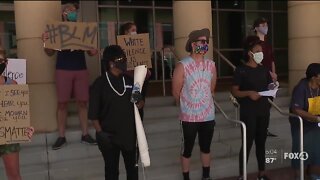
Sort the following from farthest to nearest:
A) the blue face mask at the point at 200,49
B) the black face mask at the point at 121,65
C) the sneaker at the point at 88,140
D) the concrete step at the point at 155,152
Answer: the sneaker at the point at 88,140, the concrete step at the point at 155,152, the blue face mask at the point at 200,49, the black face mask at the point at 121,65

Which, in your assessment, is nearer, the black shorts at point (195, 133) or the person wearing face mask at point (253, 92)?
the black shorts at point (195, 133)

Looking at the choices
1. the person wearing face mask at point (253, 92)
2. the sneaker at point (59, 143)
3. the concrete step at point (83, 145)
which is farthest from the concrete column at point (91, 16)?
the person wearing face mask at point (253, 92)

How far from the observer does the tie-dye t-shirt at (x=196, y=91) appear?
512 centimetres

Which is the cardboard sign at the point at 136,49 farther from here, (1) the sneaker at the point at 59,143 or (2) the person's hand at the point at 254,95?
(2) the person's hand at the point at 254,95

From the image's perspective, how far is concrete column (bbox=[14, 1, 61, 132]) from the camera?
21.7 ft

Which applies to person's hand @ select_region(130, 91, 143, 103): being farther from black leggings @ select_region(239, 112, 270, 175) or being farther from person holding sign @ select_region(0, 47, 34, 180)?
black leggings @ select_region(239, 112, 270, 175)

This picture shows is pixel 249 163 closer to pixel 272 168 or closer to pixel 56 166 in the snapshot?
pixel 272 168

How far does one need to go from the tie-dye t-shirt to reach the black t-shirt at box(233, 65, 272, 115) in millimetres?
469

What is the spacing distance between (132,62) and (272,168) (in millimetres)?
2486

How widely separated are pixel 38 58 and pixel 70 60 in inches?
34.4

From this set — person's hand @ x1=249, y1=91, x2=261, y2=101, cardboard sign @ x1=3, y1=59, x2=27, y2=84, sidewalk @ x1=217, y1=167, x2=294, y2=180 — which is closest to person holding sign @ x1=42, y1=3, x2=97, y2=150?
cardboard sign @ x1=3, y1=59, x2=27, y2=84

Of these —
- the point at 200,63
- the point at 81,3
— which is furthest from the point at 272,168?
the point at 81,3

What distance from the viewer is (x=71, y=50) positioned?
5.93m

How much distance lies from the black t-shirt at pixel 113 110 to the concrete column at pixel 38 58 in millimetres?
2609
